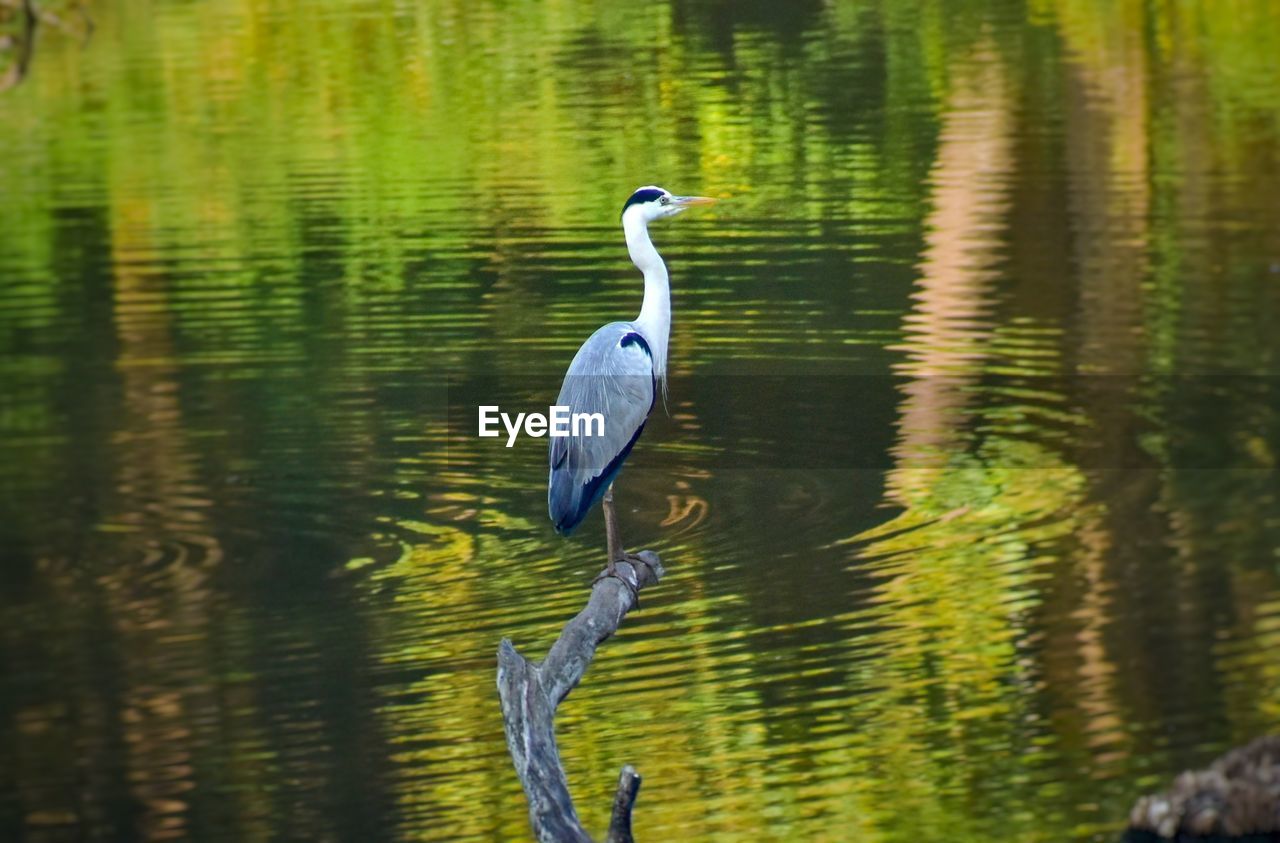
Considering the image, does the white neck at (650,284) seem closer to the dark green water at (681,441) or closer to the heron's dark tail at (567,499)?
the heron's dark tail at (567,499)

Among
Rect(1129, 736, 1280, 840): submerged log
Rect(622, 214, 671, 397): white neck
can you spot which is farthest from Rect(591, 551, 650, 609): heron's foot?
Rect(1129, 736, 1280, 840): submerged log

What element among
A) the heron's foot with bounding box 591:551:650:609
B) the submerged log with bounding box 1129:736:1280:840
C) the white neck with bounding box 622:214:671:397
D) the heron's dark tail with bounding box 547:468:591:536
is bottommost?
the submerged log with bounding box 1129:736:1280:840

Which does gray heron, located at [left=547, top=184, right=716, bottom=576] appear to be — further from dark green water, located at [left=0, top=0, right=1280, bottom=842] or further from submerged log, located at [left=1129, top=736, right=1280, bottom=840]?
submerged log, located at [left=1129, top=736, right=1280, bottom=840]

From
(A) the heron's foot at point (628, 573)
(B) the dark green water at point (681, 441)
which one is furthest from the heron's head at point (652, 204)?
(B) the dark green water at point (681, 441)

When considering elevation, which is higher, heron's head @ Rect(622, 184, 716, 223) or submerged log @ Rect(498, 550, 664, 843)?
heron's head @ Rect(622, 184, 716, 223)

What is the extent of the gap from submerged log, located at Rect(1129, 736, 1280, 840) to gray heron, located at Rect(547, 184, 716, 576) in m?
2.00

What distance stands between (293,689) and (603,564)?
1.50m

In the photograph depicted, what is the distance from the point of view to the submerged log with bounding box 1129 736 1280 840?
6.99m

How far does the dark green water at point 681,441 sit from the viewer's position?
830 centimetres

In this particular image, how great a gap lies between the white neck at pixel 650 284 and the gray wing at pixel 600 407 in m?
0.07

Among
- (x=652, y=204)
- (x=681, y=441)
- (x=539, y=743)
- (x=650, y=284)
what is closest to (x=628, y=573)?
(x=650, y=284)

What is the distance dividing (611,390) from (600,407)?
2.7 inches

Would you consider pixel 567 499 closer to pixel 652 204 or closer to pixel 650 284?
pixel 650 284

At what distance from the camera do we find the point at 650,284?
749 centimetres
